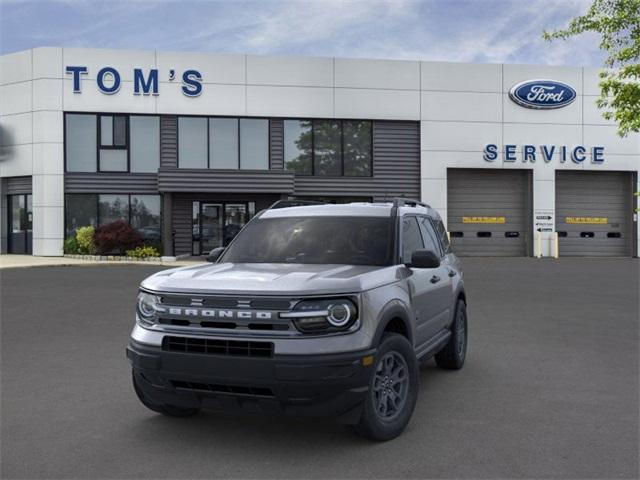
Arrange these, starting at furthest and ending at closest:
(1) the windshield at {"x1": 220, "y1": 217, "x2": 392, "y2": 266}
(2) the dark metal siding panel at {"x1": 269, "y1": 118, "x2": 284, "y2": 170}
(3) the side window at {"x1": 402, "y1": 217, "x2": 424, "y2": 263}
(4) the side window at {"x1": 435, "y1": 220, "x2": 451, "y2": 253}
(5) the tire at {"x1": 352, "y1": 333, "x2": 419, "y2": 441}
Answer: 1. (2) the dark metal siding panel at {"x1": 269, "y1": 118, "x2": 284, "y2": 170}
2. (4) the side window at {"x1": 435, "y1": 220, "x2": 451, "y2": 253}
3. (3) the side window at {"x1": 402, "y1": 217, "x2": 424, "y2": 263}
4. (1) the windshield at {"x1": 220, "y1": 217, "x2": 392, "y2": 266}
5. (5) the tire at {"x1": 352, "y1": 333, "x2": 419, "y2": 441}

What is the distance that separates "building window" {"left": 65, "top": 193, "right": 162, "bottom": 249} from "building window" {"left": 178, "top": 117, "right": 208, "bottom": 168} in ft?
6.63

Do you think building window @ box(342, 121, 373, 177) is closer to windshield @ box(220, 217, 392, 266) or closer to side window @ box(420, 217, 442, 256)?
side window @ box(420, 217, 442, 256)

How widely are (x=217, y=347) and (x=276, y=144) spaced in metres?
22.7

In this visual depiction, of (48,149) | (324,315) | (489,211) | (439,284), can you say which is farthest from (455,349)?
(48,149)

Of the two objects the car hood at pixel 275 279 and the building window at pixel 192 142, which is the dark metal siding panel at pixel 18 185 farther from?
the car hood at pixel 275 279

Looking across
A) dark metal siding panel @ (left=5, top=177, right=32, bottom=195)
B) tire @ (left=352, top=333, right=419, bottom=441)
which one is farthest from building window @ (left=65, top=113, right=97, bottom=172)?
tire @ (left=352, top=333, right=419, bottom=441)

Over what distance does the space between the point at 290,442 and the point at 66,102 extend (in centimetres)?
2407

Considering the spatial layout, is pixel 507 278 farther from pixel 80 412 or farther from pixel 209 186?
pixel 80 412

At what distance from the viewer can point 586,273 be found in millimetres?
19516

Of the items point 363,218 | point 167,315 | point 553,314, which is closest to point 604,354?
point 553,314

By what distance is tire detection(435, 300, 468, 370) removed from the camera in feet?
21.3

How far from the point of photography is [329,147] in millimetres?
26750

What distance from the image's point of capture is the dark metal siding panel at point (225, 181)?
2452 cm

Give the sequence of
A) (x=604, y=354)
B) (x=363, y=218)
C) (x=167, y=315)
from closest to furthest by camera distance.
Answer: (x=167, y=315), (x=363, y=218), (x=604, y=354)
